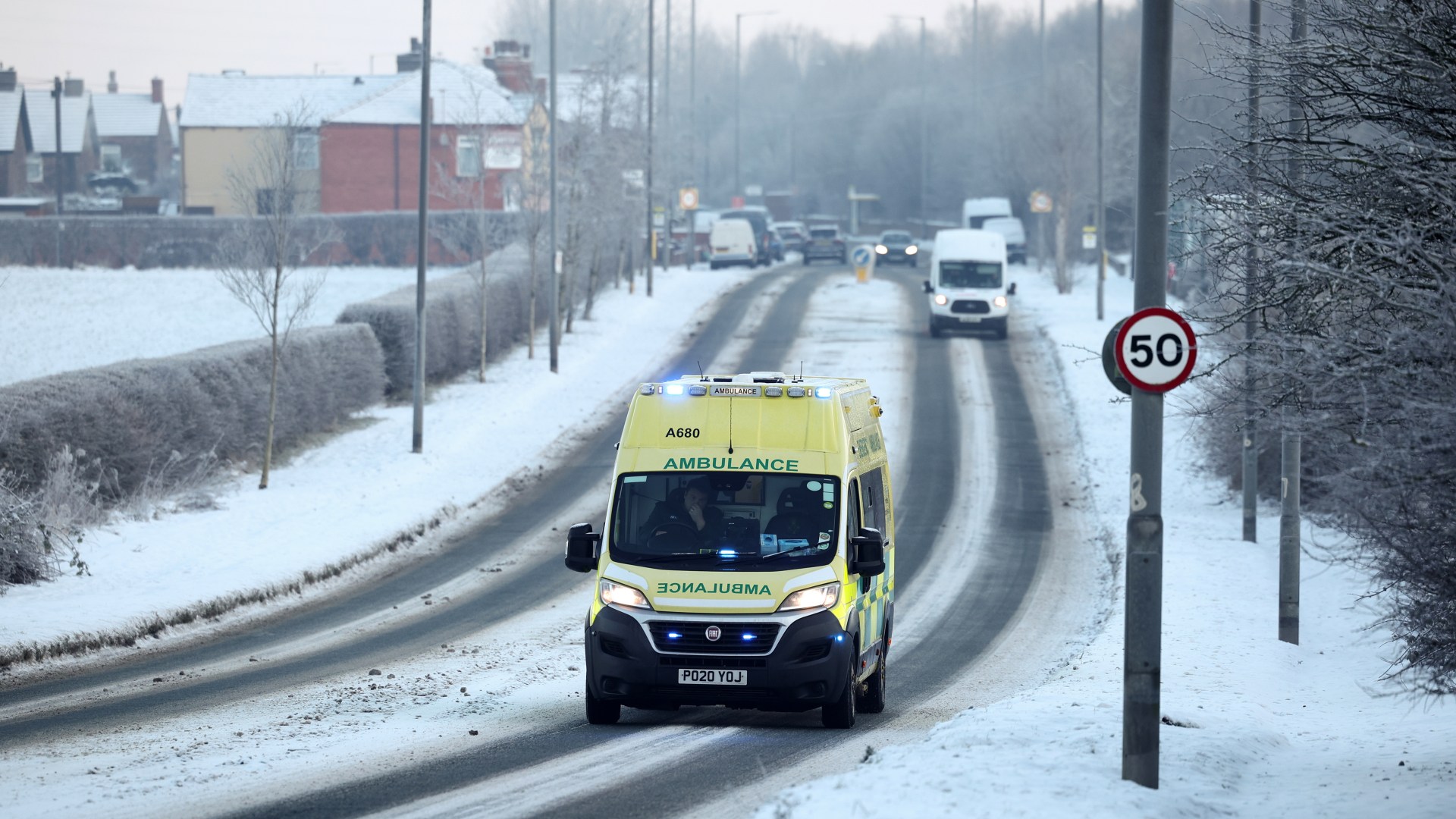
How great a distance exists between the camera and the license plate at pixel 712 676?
10562mm

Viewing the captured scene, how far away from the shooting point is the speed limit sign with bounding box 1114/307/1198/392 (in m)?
8.25

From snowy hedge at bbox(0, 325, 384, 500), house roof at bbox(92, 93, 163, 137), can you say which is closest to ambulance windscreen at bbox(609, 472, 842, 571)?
snowy hedge at bbox(0, 325, 384, 500)

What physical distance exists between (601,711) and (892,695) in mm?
3377

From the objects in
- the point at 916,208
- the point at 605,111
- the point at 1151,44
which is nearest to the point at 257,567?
the point at 1151,44

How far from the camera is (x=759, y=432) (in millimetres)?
11445

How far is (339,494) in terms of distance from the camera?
76.4 ft

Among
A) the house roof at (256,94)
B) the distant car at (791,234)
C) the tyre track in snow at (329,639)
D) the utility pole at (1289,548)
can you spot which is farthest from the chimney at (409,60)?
the utility pole at (1289,548)

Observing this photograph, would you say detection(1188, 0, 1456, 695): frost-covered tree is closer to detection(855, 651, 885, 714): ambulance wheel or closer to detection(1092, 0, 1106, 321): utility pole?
detection(855, 651, 885, 714): ambulance wheel

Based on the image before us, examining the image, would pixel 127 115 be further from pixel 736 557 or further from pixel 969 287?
pixel 736 557

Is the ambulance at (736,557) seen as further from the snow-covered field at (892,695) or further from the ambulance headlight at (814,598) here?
the snow-covered field at (892,695)

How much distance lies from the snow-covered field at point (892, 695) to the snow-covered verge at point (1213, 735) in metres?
0.03

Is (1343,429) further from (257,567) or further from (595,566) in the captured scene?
(257,567)

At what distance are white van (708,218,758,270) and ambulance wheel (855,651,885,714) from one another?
50644 mm

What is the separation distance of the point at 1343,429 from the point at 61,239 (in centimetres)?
6551
